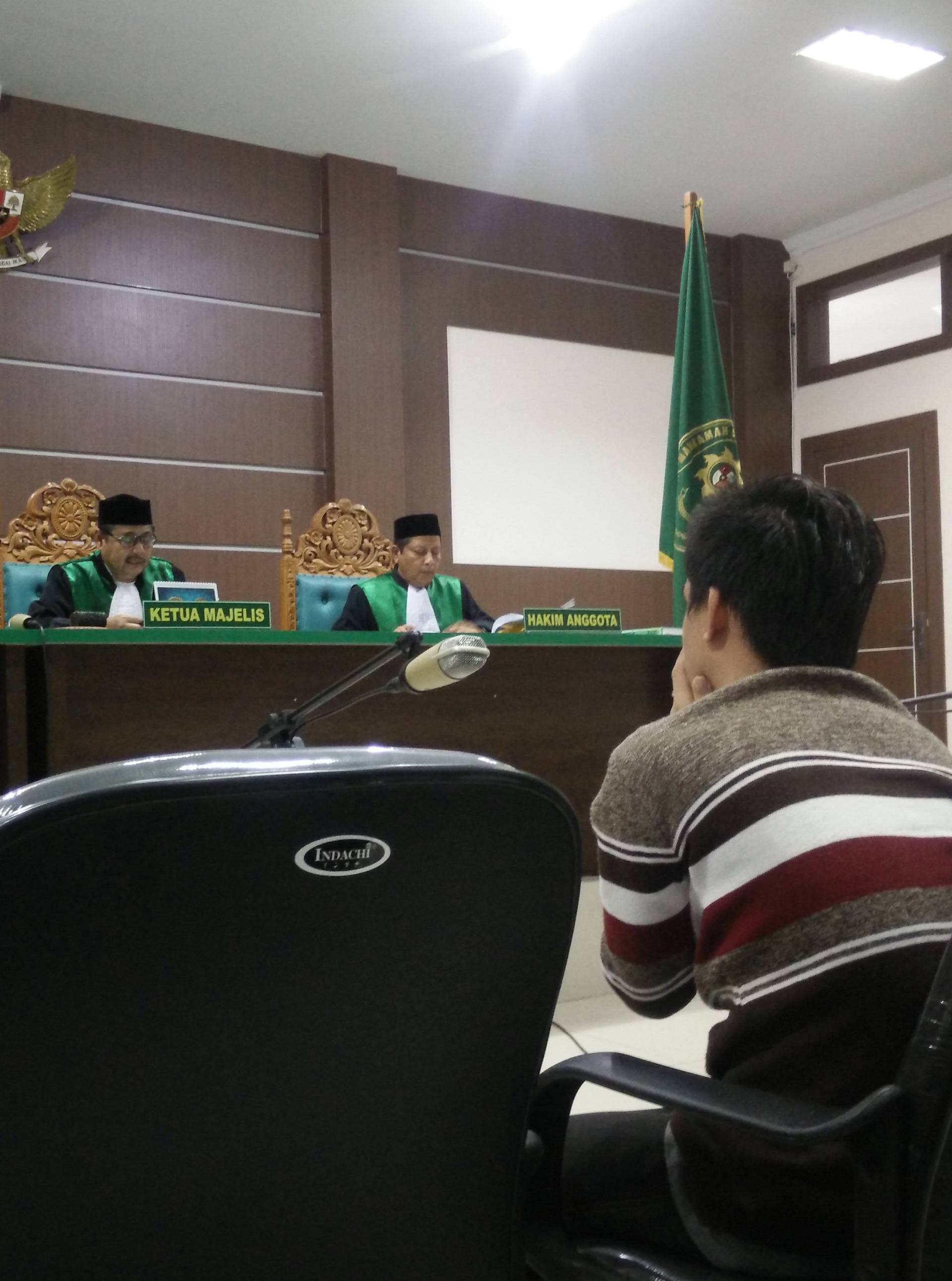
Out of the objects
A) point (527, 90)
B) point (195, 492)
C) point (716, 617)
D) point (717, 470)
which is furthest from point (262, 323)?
point (716, 617)

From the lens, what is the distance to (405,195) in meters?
5.85

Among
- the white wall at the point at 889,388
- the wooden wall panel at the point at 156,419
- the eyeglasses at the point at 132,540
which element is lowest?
the eyeglasses at the point at 132,540

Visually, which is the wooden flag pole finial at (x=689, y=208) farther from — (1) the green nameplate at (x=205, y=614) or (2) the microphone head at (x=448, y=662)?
(2) the microphone head at (x=448, y=662)

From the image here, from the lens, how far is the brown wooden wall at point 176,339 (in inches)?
200

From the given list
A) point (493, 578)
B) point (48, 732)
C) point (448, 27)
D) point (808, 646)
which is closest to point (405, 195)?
point (448, 27)

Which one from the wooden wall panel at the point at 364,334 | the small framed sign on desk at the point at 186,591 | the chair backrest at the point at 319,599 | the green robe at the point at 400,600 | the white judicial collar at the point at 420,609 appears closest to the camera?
the small framed sign on desk at the point at 186,591

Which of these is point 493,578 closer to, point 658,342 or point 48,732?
point 658,342

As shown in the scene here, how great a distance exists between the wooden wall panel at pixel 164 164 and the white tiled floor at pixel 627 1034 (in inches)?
160

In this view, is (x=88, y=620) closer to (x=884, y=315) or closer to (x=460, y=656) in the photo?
(x=460, y=656)

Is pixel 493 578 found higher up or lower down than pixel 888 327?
lower down

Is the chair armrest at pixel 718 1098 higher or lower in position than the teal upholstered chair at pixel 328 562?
lower

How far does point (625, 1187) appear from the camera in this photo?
0.96 metres

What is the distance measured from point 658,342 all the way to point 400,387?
1.58 m

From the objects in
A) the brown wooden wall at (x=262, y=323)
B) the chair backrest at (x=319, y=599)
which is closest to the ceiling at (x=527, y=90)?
the brown wooden wall at (x=262, y=323)
